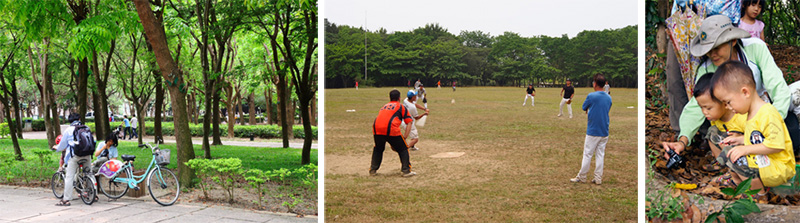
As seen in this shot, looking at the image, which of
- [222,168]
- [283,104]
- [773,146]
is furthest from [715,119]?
[283,104]

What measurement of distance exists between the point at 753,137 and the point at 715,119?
0.24 metres

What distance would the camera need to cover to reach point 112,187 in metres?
6.95

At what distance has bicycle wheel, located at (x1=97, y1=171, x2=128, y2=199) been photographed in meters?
6.71

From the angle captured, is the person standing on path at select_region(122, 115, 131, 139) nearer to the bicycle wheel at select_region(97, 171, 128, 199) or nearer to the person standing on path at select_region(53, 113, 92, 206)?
the bicycle wheel at select_region(97, 171, 128, 199)

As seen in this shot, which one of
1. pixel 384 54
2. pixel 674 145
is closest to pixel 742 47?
pixel 674 145

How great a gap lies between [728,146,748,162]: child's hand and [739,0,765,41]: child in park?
2.53 ft

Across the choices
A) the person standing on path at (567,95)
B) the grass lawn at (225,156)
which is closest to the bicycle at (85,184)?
the grass lawn at (225,156)

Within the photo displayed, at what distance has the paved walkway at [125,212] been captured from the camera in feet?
19.1

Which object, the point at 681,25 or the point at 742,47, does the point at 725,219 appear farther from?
the point at 681,25

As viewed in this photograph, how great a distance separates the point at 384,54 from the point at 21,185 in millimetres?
6990

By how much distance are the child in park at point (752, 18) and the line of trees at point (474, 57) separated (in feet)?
2.30

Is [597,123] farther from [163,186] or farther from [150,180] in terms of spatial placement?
[150,180]

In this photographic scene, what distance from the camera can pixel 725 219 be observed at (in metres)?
3.23

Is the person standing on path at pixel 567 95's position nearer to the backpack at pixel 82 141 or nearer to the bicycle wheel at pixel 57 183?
the backpack at pixel 82 141
